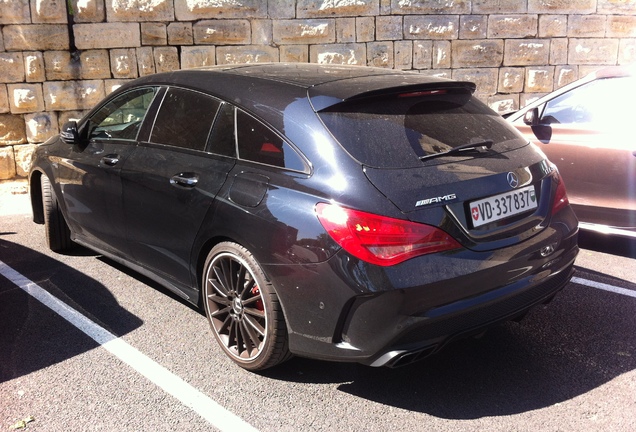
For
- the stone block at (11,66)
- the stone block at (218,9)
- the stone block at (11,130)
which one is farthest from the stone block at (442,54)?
the stone block at (11,130)

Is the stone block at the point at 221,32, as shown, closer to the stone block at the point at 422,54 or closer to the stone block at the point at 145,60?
the stone block at the point at 145,60

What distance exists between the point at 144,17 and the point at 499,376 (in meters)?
7.09

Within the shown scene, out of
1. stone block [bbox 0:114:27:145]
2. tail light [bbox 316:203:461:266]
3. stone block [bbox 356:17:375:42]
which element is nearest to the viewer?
tail light [bbox 316:203:461:266]

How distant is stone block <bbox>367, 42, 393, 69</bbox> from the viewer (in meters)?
9.84

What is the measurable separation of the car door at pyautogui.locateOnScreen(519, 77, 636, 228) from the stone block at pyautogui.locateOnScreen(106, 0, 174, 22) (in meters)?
5.20

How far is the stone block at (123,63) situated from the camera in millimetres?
8836

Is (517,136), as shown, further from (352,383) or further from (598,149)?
(598,149)

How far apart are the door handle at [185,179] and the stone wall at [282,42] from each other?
215 inches

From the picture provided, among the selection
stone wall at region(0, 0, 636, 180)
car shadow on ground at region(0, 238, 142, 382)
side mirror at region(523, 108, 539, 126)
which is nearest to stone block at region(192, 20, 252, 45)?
stone wall at region(0, 0, 636, 180)

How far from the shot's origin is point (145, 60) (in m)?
8.95

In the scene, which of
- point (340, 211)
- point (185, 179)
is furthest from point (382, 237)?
point (185, 179)

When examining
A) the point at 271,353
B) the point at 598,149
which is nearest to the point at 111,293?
the point at 271,353

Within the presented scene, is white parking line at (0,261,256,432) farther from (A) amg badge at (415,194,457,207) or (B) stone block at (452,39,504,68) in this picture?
(B) stone block at (452,39,504,68)

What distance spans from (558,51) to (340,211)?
910 cm
